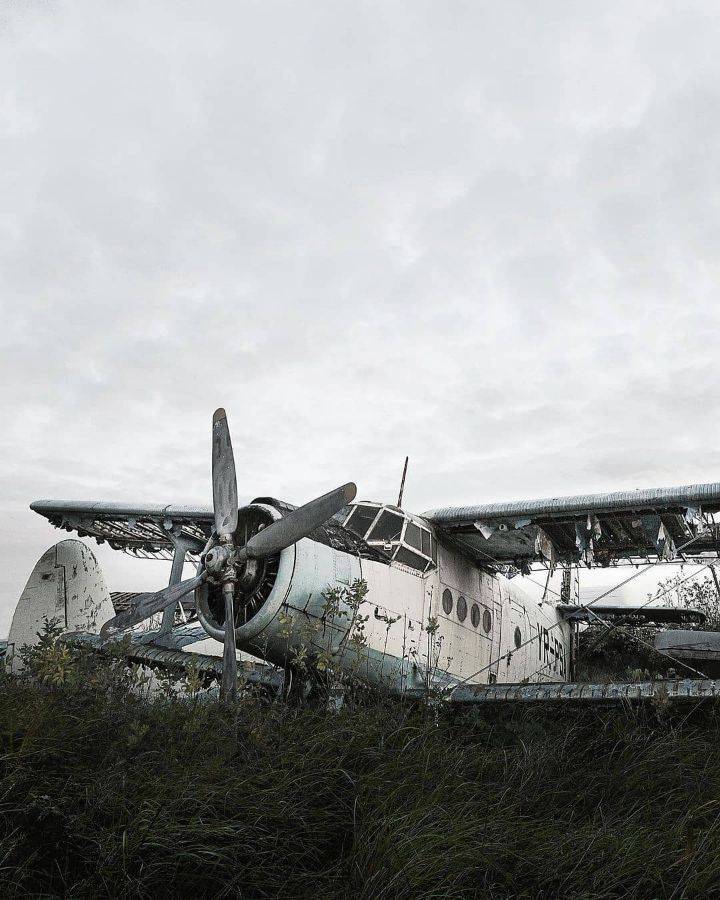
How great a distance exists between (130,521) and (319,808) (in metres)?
10.7

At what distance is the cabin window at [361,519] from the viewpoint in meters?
9.76

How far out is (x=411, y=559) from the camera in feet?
32.7

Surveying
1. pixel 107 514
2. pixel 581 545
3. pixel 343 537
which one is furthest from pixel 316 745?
pixel 107 514

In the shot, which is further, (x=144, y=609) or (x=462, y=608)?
(x=462, y=608)

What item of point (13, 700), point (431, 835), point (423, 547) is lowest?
point (431, 835)

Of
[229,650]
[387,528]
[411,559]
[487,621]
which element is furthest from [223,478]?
[487,621]

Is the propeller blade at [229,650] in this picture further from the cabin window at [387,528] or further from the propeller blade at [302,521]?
the cabin window at [387,528]

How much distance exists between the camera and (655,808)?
4.93 meters

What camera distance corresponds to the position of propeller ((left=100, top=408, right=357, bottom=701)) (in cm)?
778

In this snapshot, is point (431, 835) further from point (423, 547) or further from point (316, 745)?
point (423, 547)

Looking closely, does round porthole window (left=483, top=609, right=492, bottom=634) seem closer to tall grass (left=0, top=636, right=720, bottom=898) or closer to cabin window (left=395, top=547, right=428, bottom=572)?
cabin window (left=395, top=547, right=428, bottom=572)

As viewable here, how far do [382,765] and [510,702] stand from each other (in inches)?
122

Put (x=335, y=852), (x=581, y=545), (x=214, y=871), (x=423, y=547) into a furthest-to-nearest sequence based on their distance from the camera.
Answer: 1. (x=581, y=545)
2. (x=423, y=547)
3. (x=335, y=852)
4. (x=214, y=871)

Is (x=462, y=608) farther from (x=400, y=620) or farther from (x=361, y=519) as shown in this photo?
(x=361, y=519)
